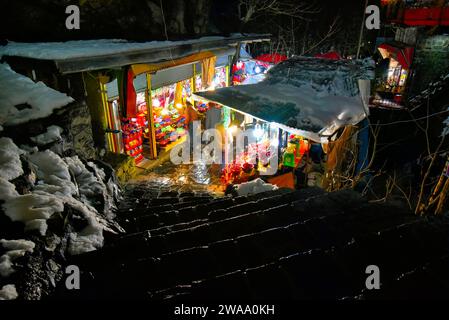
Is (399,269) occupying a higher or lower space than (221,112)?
higher

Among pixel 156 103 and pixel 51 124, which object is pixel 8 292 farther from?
pixel 156 103

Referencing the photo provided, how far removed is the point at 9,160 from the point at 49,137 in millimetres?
1152

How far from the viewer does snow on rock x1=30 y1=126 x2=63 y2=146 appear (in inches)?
208

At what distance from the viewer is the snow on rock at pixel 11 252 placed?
9.12 ft

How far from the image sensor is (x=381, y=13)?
78.4 ft

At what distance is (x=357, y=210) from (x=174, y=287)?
3178 mm

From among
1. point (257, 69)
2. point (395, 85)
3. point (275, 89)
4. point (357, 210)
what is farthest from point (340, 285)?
point (395, 85)

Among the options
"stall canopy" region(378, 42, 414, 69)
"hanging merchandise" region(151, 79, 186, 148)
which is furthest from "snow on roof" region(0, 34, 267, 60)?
"stall canopy" region(378, 42, 414, 69)

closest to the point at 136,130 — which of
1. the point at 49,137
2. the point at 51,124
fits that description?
the point at 51,124

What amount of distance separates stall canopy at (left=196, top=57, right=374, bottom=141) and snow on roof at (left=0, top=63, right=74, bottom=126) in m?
4.24

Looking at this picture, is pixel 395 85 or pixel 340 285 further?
pixel 395 85

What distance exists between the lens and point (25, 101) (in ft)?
18.8

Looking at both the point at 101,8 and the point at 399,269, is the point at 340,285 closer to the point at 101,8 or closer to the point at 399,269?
the point at 399,269

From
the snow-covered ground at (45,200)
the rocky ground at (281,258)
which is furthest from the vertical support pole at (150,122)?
the rocky ground at (281,258)
